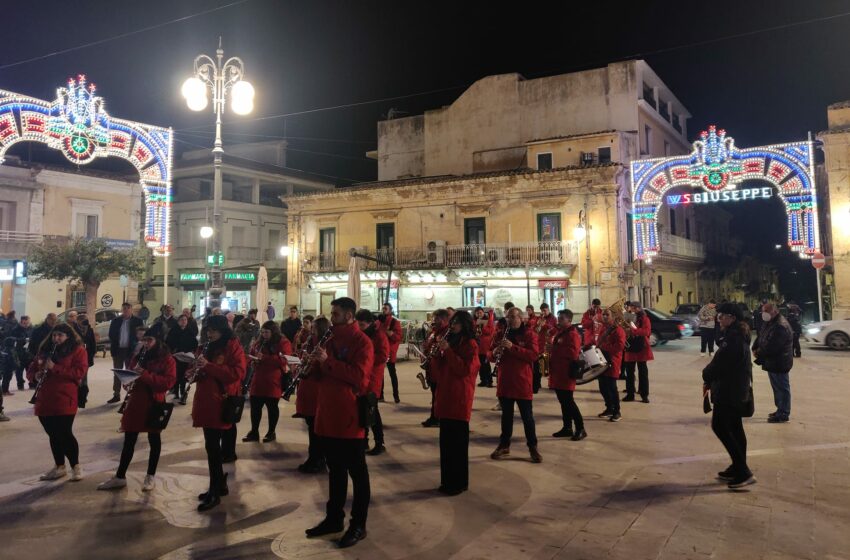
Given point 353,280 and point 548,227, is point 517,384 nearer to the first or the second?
point 353,280

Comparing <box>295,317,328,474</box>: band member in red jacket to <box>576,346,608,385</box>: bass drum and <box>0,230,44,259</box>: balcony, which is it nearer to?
<box>576,346,608,385</box>: bass drum

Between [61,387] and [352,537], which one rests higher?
[61,387]

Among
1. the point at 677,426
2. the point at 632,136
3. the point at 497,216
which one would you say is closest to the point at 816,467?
the point at 677,426

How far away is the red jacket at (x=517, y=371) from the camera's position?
6.45 meters

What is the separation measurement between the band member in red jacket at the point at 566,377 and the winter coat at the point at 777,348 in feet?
9.92

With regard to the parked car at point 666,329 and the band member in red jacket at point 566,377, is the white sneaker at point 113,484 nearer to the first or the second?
the band member in red jacket at point 566,377

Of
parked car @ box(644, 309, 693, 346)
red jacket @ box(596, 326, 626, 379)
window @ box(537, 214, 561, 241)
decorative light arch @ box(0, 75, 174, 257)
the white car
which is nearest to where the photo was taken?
red jacket @ box(596, 326, 626, 379)

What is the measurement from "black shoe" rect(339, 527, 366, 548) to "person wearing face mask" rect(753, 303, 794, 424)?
21.9ft

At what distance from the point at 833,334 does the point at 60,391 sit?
71.3 ft

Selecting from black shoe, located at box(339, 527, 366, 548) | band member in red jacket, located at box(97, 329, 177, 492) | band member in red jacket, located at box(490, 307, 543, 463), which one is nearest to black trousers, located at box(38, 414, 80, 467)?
band member in red jacket, located at box(97, 329, 177, 492)

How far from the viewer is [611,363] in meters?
8.96

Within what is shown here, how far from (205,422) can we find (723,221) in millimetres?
45671

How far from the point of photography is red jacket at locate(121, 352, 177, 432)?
5.44 metres

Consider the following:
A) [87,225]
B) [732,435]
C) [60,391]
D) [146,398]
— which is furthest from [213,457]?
[87,225]
